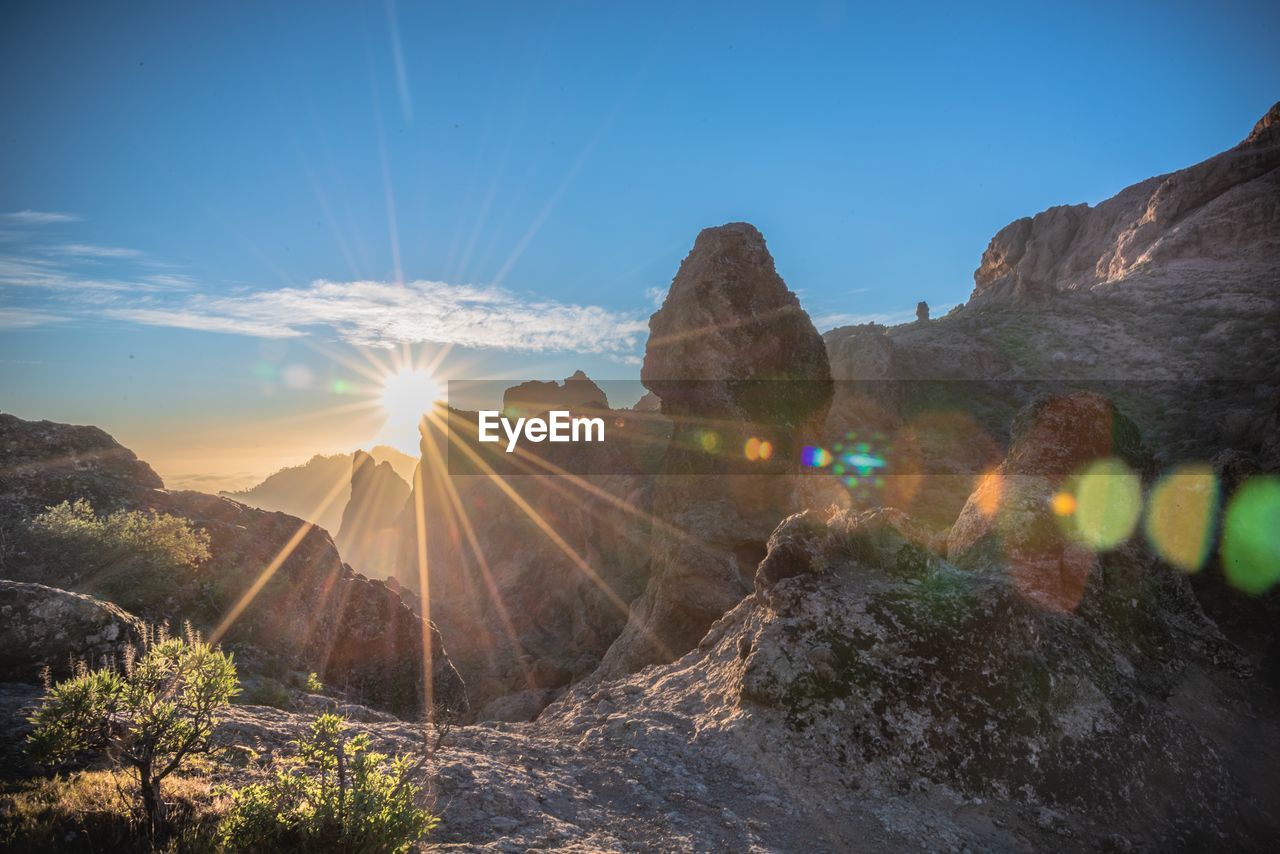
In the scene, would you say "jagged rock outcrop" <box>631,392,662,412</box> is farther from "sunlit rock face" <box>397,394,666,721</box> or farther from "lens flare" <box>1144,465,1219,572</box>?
"lens flare" <box>1144,465,1219,572</box>

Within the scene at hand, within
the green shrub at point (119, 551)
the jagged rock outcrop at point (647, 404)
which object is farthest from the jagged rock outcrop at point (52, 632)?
the jagged rock outcrop at point (647, 404)

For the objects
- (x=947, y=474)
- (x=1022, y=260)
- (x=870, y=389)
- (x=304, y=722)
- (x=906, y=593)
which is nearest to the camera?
(x=304, y=722)

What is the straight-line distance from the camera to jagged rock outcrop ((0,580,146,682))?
880 cm

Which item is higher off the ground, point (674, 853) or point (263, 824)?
point (263, 824)

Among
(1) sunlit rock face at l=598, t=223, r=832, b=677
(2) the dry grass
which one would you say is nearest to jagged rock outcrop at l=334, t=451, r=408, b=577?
(1) sunlit rock face at l=598, t=223, r=832, b=677

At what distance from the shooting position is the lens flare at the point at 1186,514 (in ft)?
52.6

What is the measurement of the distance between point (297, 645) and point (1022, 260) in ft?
338

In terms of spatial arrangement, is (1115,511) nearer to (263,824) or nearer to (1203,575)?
(1203,575)

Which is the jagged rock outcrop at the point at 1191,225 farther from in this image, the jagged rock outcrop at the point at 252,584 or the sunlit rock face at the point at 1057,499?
the jagged rock outcrop at the point at 252,584

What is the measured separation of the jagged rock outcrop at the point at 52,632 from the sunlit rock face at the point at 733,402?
21672 mm

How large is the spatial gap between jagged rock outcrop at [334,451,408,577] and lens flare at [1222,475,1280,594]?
352ft

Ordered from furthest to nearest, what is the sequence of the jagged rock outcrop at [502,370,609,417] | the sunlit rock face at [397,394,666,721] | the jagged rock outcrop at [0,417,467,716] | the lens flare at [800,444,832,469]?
the jagged rock outcrop at [502,370,609,417] → the sunlit rock face at [397,394,666,721] → the lens flare at [800,444,832,469] → the jagged rock outcrop at [0,417,467,716]

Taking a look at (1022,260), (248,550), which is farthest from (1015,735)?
(1022,260)

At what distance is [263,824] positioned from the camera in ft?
17.8
